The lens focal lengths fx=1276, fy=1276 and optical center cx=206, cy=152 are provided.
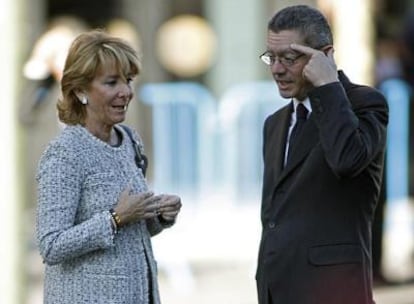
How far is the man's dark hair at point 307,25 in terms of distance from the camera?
4.03 metres

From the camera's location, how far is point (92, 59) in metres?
4.07

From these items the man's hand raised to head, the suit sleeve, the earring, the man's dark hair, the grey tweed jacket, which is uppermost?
the man's dark hair

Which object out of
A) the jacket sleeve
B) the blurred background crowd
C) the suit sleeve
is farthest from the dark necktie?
the blurred background crowd

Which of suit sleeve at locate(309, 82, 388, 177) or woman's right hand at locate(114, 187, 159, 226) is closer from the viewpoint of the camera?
suit sleeve at locate(309, 82, 388, 177)

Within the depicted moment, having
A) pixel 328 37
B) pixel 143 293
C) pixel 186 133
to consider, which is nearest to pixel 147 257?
pixel 143 293

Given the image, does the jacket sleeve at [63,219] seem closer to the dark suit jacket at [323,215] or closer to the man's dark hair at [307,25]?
the dark suit jacket at [323,215]

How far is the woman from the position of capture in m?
3.99

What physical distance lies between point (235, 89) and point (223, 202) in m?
1.34

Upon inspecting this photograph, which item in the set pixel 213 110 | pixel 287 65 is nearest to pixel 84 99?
pixel 287 65

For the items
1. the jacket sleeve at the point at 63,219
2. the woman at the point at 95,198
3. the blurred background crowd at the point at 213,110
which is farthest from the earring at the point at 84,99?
the blurred background crowd at the point at 213,110

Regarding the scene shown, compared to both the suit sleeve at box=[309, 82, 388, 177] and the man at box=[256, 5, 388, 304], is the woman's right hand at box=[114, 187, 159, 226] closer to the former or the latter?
the man at box=[256, 5, 388, 304]

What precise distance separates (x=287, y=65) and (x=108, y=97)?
0.58m

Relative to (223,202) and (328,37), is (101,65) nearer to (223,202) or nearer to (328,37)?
(328,37)

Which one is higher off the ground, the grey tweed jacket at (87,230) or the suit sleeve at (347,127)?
the suit sleeve at (347,127)
